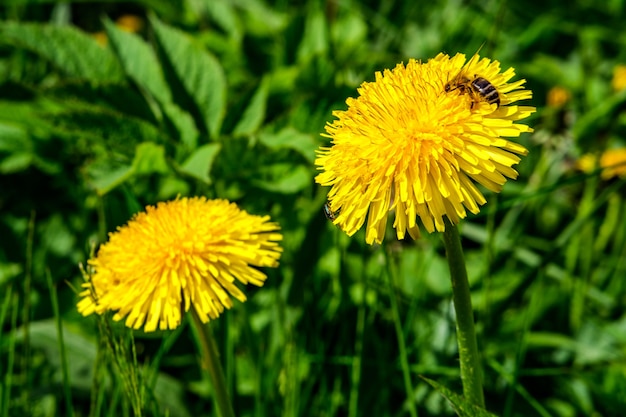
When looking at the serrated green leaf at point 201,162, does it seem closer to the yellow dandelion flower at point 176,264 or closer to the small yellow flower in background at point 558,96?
the yellow dandelion flower at point 176,264

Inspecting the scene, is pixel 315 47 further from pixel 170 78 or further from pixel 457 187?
pixel 457 187

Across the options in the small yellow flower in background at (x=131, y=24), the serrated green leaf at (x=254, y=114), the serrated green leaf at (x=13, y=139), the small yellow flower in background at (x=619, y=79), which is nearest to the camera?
the serrated green leaf at (x=254, y=114)

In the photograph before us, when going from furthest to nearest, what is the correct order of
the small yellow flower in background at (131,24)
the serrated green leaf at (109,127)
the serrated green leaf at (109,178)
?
→ the small yellow flower in background at (131,24)
the serrated green leaf at (109,127)
the serrated green leaf at (109,178)

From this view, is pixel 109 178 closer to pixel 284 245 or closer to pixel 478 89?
pixel 284 245

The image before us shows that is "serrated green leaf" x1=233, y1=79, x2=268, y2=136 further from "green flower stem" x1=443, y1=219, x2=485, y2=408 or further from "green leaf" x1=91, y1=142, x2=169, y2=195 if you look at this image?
"green flower stem" x1=443, y1=219, x2=485, y2=408

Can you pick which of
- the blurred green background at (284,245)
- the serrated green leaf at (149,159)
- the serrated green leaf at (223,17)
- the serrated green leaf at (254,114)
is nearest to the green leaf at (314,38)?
the blurred green background at (284,245)

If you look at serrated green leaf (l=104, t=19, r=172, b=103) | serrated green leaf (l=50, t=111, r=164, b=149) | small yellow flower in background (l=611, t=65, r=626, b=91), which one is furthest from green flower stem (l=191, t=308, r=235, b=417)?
small yellow flower in background (l=611, t=65, r=626, b=91)

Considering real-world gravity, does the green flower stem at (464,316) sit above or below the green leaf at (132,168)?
below

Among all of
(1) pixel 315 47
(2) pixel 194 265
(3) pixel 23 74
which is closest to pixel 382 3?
(1) pixel 315 47
